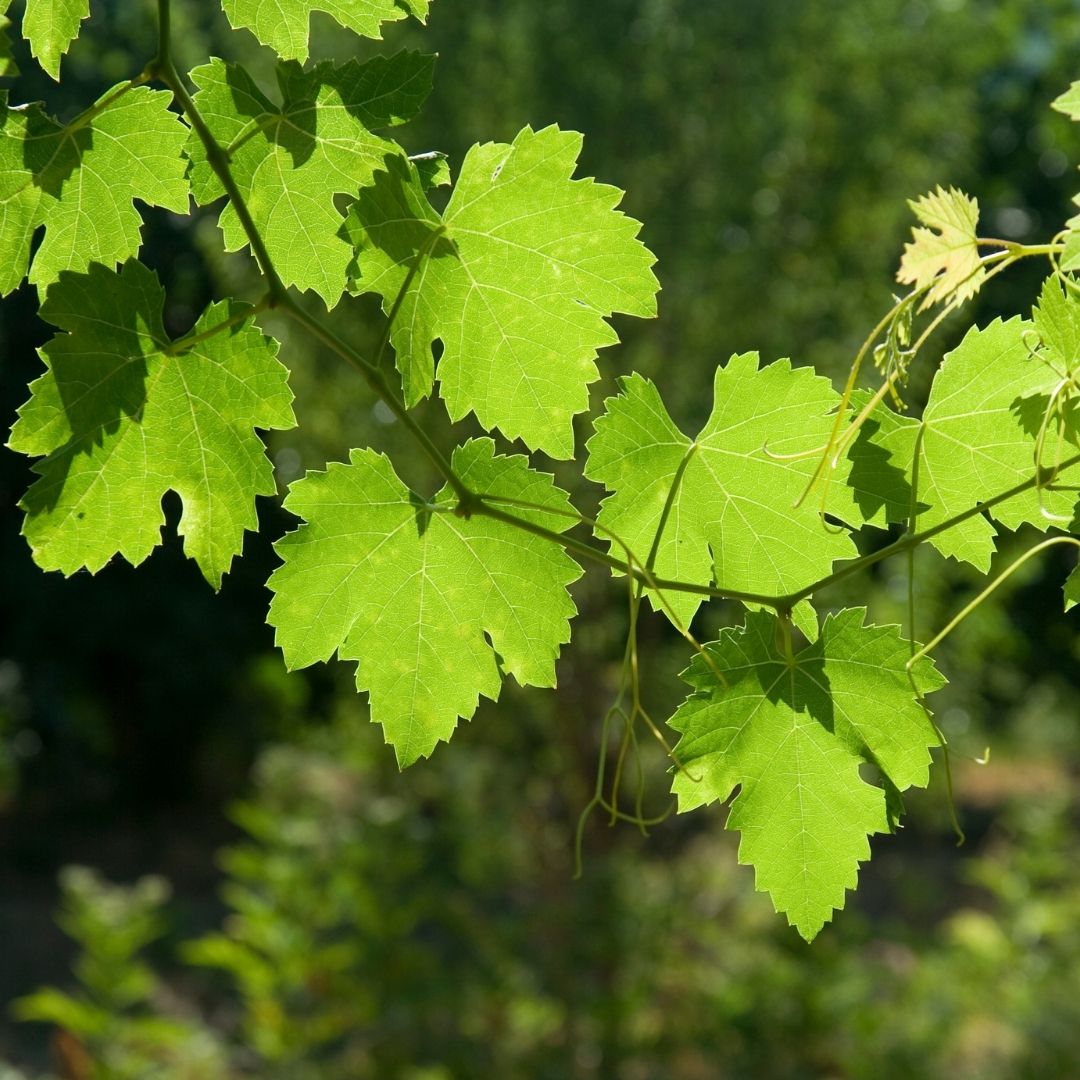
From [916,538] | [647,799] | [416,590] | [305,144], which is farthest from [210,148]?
[647,799]

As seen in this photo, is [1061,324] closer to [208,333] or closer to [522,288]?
[522,288]

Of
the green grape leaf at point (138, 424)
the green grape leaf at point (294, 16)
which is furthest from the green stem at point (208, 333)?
the green grape leaf at point (294, 16)

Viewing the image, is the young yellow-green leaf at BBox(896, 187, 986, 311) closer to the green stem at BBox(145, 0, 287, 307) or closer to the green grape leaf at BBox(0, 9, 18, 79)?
the green stem at BBox(145, 0, 287, 307)

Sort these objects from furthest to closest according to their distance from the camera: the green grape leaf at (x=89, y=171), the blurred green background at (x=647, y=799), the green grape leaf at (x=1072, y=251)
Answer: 1. the blurred green background at (x=647, y=799)
2. the green grape leaf at (x=89, y=171)
3. the green grape leaf at (x=1072, y=251)

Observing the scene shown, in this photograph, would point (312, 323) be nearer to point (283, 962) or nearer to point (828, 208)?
point (283, 962)

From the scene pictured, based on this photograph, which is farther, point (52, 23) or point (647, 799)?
point (647, 799)

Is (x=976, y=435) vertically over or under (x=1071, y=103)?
under

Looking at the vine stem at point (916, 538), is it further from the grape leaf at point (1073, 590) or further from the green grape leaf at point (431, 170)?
the green grape leaf at point (431, 170)
